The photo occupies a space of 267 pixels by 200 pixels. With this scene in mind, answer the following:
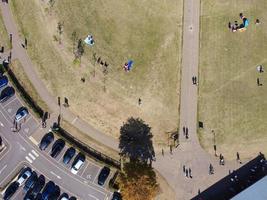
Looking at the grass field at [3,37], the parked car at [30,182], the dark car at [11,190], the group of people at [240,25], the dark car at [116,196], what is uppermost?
the group of people at [240,25]

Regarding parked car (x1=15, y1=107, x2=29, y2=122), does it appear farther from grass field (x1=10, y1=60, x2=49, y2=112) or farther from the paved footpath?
the paved footpath

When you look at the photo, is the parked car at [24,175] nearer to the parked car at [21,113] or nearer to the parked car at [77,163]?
the parked car at [77,163]

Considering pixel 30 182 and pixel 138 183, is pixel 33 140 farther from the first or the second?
pixel 138 183

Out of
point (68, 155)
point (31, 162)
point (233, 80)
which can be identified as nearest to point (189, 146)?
point (233, 80)

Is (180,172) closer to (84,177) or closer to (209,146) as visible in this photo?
(209,146)

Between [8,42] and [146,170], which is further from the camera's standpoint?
[8,42]

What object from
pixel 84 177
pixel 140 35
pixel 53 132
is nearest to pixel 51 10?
pixel 140 35

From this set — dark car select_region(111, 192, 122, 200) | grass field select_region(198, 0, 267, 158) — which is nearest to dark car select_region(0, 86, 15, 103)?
dark car select_region(111, 192, 122, 200)

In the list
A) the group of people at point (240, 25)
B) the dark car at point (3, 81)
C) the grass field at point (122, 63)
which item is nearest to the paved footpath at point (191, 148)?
the grass field at point (122, 63)
